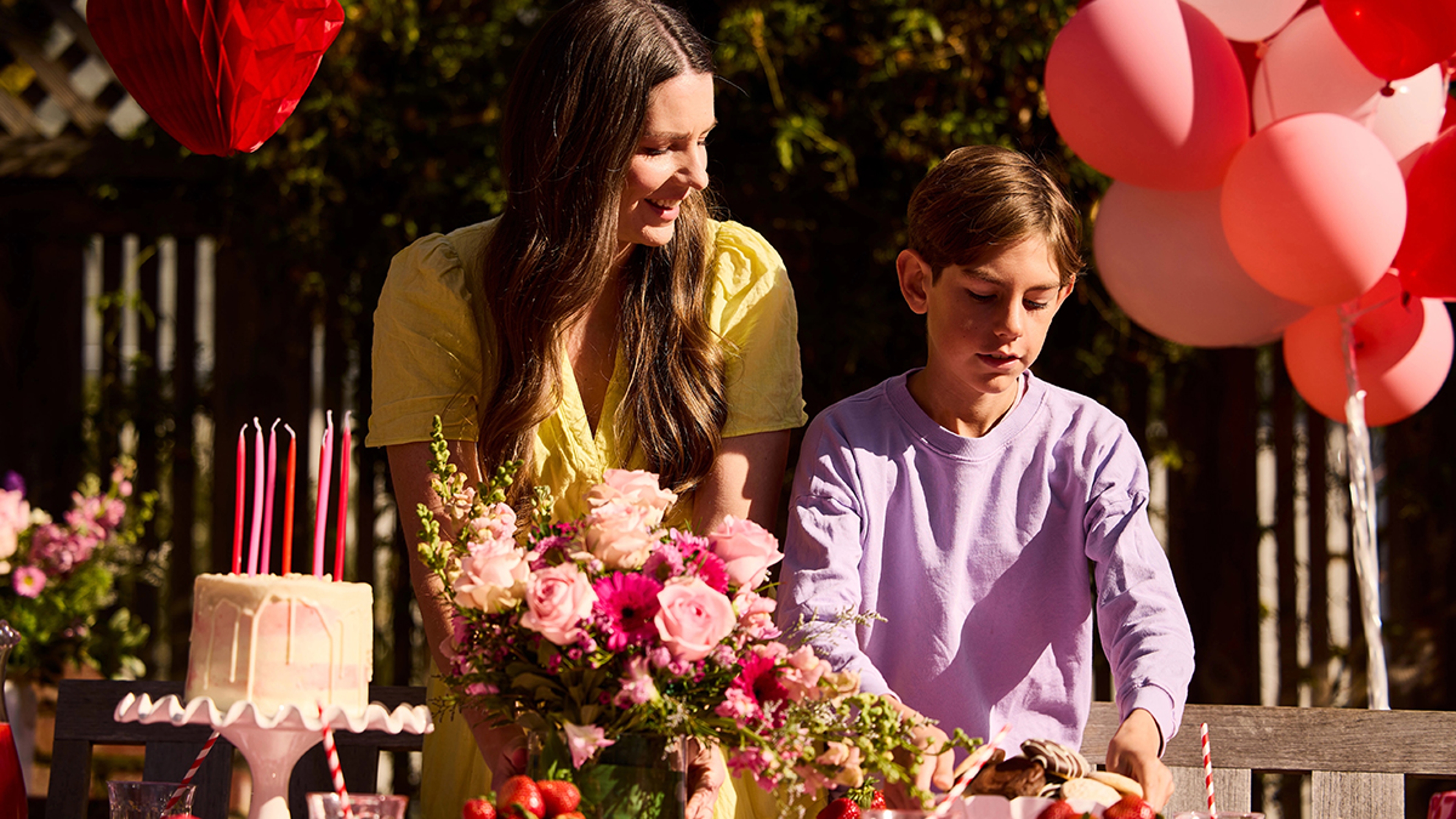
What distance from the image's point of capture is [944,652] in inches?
72.2

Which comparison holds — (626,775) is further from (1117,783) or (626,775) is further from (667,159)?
(667,159)

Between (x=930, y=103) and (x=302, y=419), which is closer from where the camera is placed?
(x=930, y=103)

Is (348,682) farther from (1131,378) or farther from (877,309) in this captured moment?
(1131,378)

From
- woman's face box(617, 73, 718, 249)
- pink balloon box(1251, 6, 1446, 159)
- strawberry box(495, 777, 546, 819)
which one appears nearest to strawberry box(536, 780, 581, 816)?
strawberry box(495, 777, 546, 819)

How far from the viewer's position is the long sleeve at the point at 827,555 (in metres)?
1.63

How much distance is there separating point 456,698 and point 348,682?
0.11 meters

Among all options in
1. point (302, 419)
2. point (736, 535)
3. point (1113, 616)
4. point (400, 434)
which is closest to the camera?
point (736, 535)

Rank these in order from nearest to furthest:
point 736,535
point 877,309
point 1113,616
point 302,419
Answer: point 736,535 → point 1113,616 → point 877,309 → point 302,419

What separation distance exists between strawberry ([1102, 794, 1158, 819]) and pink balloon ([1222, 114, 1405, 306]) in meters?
1.37

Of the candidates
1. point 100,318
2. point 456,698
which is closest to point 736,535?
point 456,698

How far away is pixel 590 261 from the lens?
1.88 m

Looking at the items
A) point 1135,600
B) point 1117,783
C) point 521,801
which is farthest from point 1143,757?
point 521,801

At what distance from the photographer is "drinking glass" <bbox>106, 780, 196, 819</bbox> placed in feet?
4.56

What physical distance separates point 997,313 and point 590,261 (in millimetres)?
578
